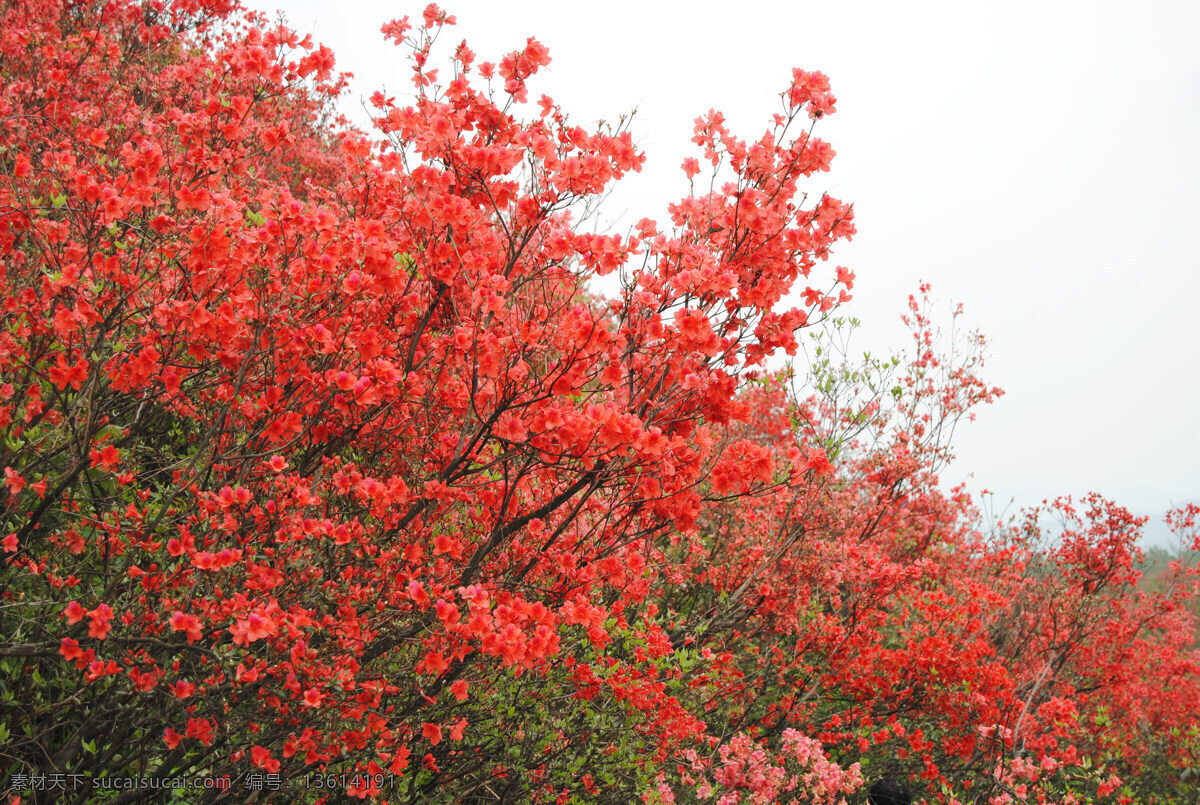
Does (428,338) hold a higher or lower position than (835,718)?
higher

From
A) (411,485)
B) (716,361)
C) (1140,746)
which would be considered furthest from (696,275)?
(1140,746)

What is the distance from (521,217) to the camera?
111 inches

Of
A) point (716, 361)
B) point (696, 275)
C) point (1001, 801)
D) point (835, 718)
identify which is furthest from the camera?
point (835, 718)

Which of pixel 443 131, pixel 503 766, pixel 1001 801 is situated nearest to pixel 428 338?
pixel 443 131

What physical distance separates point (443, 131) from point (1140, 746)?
36.2 feet

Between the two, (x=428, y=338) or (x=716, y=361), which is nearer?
(x=716, y=361)

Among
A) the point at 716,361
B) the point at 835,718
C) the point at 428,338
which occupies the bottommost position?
the point at 835,718

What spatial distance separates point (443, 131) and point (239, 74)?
1426 mm

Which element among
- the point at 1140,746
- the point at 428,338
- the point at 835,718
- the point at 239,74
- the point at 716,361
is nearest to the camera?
the point at 716,361

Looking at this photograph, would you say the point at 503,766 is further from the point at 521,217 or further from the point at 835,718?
the point at 835,718

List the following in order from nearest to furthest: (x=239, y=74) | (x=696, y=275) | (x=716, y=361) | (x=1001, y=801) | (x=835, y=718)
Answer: (x=696, y=275)
(x=716, y=361)
(x=239, y=74)
(x=1001, y=801)
(x=835, y=718)

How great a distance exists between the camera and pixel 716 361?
2.80 metres

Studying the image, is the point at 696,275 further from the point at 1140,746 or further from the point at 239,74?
the point at 1140,746

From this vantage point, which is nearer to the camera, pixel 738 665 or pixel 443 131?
pixel 443 131
